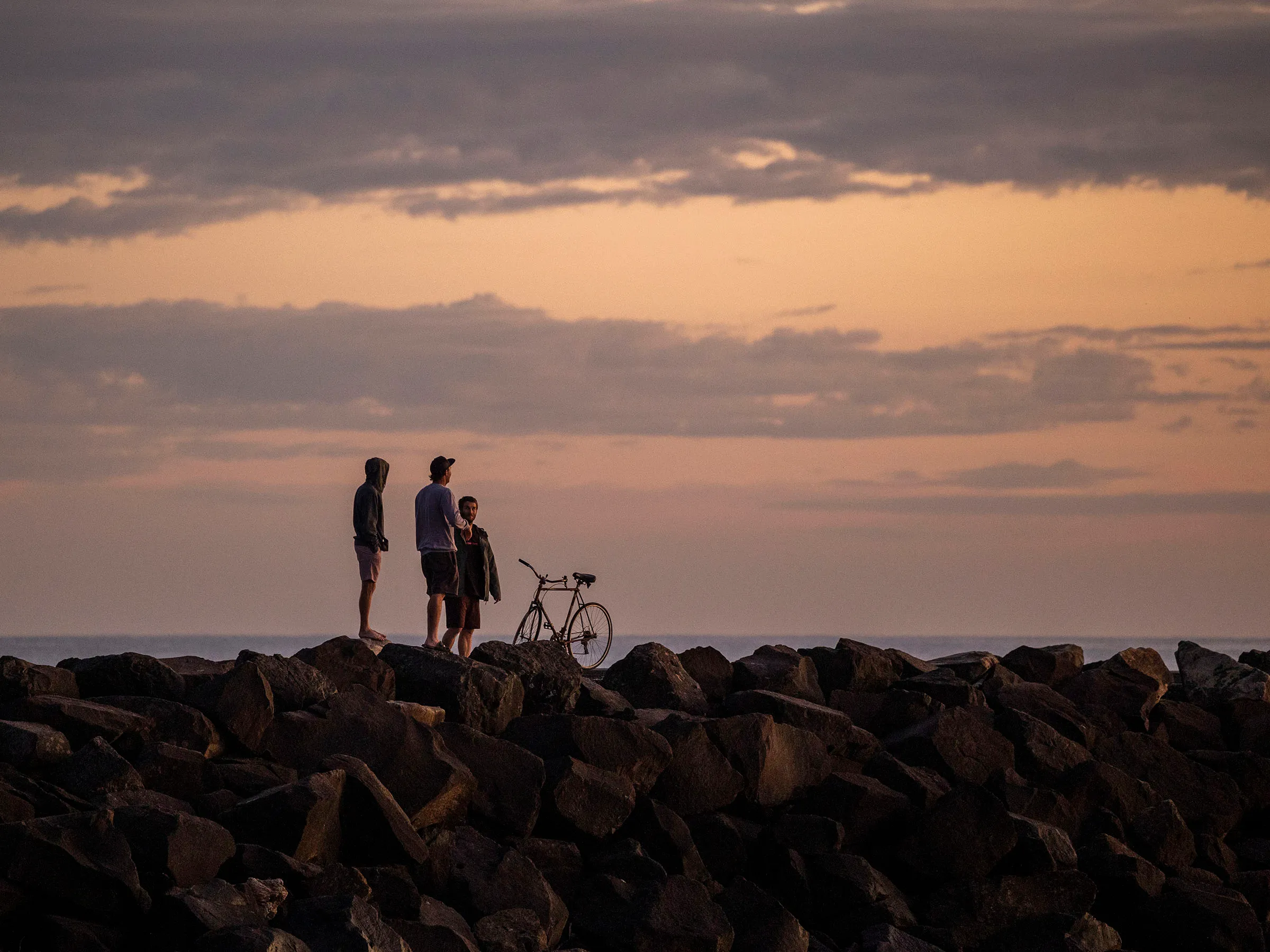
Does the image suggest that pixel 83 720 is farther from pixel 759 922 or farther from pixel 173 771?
pixel 759 922

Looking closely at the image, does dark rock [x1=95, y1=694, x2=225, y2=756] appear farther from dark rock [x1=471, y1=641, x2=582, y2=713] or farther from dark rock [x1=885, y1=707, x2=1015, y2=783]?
dark rock [x1=885, y1=707, x2=1015, y2=783]

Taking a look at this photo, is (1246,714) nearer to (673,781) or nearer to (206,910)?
(673,781)

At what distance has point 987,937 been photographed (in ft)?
40.5

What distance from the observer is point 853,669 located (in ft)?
53.9

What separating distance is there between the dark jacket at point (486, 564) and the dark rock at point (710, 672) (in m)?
3.38

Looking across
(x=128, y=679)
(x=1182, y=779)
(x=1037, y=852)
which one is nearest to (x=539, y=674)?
(x=128, y=679)

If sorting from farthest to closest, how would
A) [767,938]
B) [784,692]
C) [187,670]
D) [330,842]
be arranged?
[784,692]
[187,670]
[767,938]
[330,842]

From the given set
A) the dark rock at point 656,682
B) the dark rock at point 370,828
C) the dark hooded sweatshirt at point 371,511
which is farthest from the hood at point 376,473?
the dark rock at point 370,828

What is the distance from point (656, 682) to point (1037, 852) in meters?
3.94

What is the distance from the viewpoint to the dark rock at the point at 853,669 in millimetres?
16422

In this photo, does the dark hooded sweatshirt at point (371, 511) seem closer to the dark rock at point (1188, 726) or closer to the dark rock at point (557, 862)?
the dark rock at point (557, 862)

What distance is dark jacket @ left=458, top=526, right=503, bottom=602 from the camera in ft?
59.5

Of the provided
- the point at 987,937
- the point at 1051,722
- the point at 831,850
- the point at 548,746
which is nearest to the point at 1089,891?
the point at 987,937

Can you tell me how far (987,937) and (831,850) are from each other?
1390 mm
